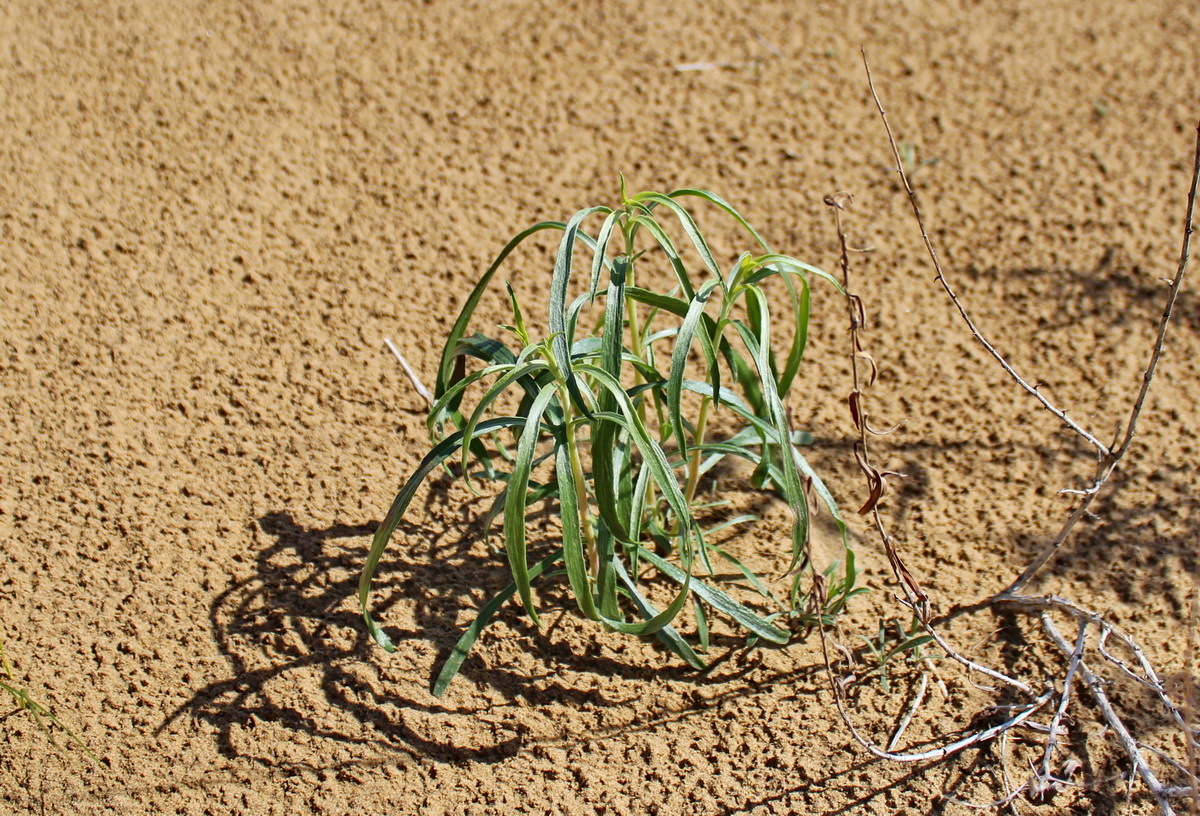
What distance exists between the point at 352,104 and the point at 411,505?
6.07 feet

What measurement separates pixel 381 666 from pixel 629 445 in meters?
0.72

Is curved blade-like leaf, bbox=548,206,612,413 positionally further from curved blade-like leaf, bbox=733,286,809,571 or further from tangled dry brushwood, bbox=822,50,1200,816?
tangled dry brushwood, bbox=822,50,1200,816

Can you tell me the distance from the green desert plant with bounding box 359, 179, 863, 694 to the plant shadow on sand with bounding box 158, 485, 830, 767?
103 mm

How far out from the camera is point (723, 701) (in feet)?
7.51

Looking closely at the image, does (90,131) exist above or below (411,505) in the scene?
above

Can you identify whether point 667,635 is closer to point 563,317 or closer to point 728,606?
point 728,606

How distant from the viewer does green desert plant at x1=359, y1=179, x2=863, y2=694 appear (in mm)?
1942

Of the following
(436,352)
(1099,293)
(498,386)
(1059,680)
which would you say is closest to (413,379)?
(436,352)

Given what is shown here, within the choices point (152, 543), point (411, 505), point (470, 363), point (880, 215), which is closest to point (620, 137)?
point (880, 215)

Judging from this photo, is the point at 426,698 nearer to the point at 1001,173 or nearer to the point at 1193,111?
the point at 1001,173

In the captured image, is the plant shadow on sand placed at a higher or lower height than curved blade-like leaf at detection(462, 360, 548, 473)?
lower

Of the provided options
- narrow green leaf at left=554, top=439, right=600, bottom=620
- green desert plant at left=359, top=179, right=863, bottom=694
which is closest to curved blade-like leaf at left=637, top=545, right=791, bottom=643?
green desert plant at left=359, top=179, right=863, bottom=694

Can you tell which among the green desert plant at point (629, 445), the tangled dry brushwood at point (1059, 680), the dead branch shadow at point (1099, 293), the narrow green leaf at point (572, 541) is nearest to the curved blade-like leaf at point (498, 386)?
the green desert plant at point (629, 445)

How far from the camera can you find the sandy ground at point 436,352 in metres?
2.19
